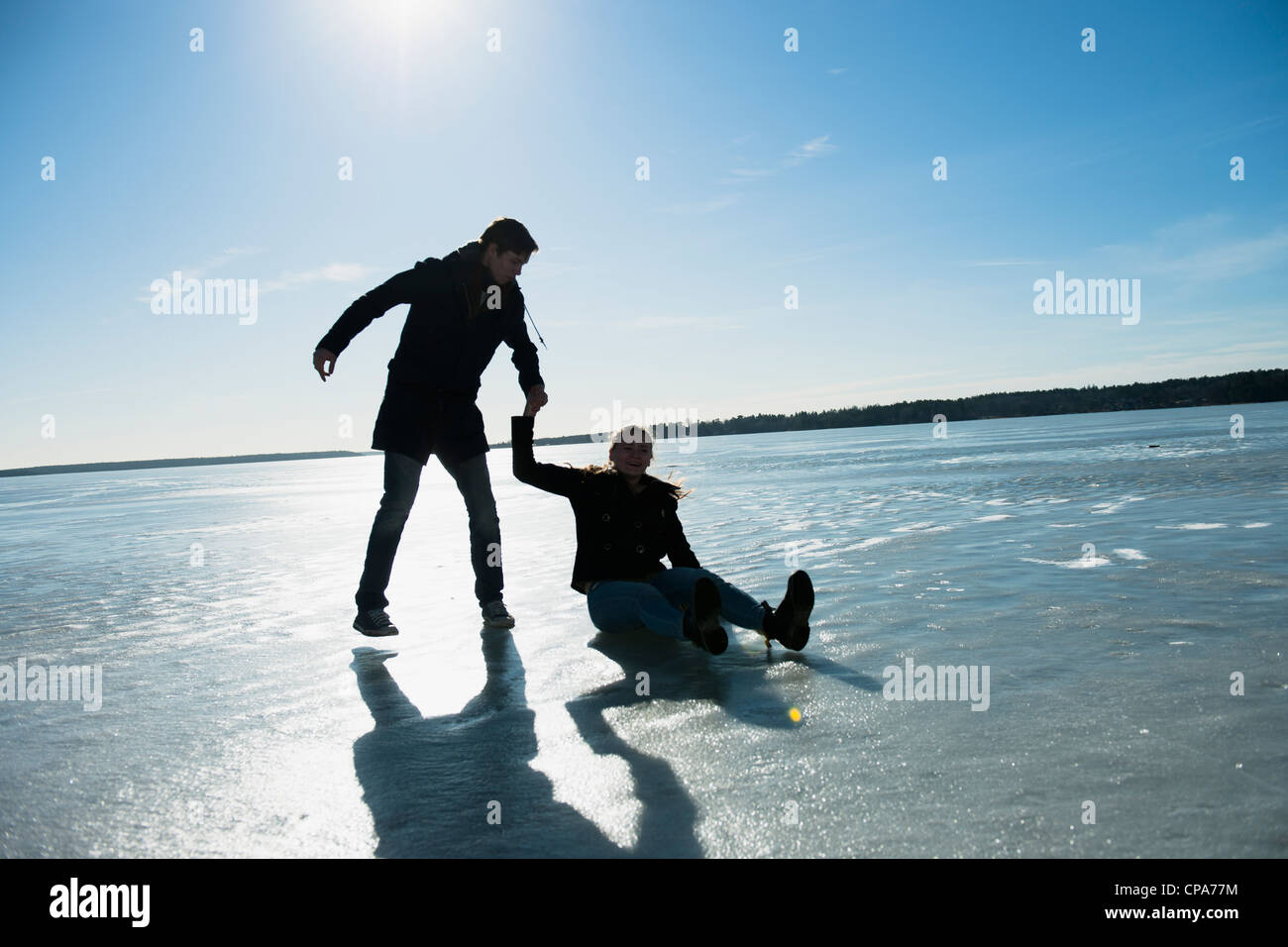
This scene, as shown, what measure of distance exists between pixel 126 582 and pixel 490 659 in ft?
16.8

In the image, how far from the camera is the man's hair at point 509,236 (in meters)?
4.85

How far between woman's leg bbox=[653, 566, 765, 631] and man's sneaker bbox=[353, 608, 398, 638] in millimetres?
1538

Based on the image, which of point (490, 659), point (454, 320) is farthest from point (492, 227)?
point (490, 659)

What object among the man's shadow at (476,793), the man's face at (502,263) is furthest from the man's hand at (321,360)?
the man's shadow at (476,793)

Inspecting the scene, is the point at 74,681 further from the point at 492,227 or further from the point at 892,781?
the point at 892,781

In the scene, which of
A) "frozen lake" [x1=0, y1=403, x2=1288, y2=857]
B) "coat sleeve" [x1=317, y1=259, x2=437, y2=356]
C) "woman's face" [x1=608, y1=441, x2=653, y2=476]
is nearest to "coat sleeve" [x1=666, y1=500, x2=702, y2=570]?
"woman's face" [x1=608, y1=441, x2=653, y2=476]

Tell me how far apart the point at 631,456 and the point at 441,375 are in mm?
1280

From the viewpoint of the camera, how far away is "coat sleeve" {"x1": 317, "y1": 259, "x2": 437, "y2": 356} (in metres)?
4.84

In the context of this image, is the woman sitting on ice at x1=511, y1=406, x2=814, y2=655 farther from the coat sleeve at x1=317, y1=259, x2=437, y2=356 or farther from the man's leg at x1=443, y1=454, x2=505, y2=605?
the coat sleeve at x1=317, y1=259, x2=437, y2=356

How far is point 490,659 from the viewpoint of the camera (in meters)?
4.12

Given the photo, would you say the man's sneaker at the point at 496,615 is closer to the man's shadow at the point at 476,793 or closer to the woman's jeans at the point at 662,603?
the woman's jeans at the point at 662,603

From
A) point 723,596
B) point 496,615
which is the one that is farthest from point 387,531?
point 723,596

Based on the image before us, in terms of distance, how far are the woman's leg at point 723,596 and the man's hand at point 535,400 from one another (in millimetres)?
1250
